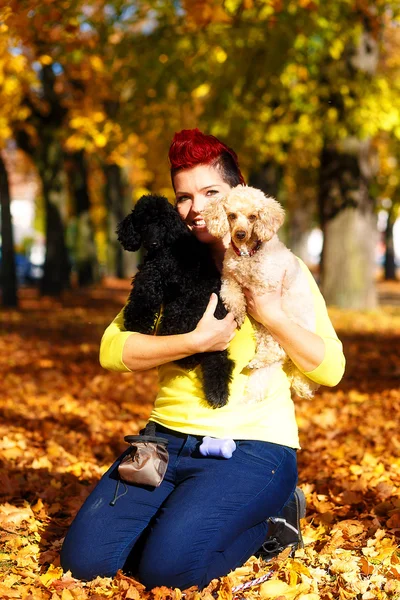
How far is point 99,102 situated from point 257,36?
10928 millimetres

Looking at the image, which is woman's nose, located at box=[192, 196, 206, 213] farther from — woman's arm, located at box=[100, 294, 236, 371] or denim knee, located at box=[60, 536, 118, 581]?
denim knee, located at box=[60, 536, 118, 581]

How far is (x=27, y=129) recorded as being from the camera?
804 inches

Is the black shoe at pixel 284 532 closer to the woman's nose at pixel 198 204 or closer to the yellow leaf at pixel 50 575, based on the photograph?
the yellow leaf at pixel 50 575

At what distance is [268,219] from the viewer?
122 inches

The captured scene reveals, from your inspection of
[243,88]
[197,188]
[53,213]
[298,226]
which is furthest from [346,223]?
[298,226]

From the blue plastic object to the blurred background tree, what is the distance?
407 cm

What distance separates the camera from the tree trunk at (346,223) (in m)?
14.7

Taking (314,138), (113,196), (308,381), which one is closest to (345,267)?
(314,138)

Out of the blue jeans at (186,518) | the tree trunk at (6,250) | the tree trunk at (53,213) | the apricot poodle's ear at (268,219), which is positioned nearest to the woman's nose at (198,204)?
the apricot poodle's ear at (268,219)

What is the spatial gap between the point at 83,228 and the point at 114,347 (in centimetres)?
2224

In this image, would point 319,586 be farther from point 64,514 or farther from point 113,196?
point 113,196

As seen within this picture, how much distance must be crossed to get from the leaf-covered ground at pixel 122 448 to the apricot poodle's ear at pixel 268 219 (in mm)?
1539

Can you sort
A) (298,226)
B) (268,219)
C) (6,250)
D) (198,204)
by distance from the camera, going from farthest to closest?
(298,226) < (6,250) < (198,204) < (268,219)

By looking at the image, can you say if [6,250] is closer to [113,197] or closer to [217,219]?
[113,197]
